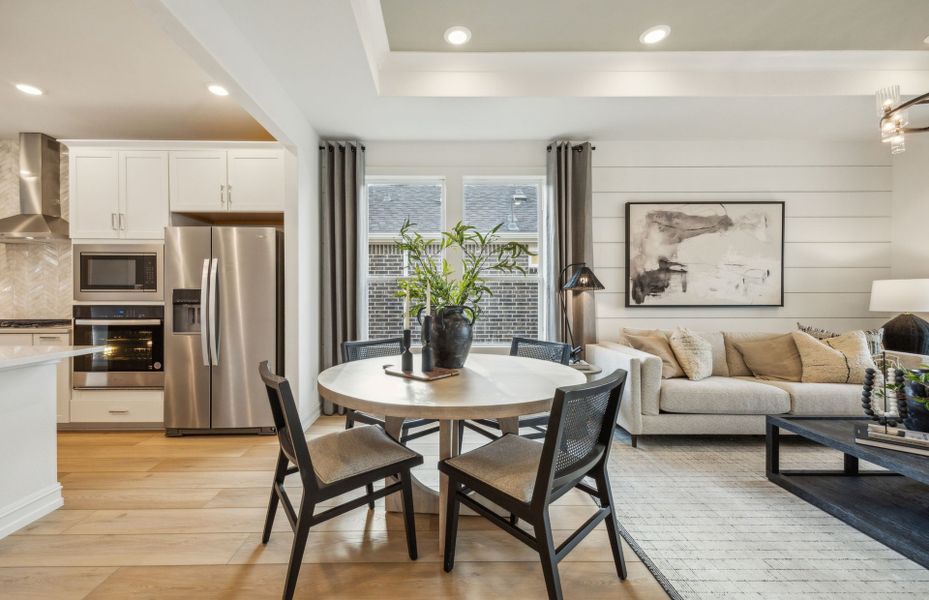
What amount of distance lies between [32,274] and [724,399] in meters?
5.90

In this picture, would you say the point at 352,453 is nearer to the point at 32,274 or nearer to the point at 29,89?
the point at 29,89

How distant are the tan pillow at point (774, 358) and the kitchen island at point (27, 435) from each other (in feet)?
14.6

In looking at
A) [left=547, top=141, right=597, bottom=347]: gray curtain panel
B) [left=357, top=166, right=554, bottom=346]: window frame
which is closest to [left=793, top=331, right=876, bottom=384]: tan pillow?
[left=547, top=141, right=597, bottom=347]: gray curtain panel

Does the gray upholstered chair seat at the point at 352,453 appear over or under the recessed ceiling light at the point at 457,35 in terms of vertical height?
under

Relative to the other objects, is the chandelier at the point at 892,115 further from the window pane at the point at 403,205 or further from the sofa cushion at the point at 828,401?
the window pane at the point at 403,205

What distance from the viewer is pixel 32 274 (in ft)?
11.7

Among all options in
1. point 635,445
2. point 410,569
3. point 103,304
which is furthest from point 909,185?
point 103,304

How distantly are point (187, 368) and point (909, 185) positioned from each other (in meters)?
6.37

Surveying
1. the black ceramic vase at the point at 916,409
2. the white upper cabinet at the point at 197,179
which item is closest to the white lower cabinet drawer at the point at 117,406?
the white upper cabinet at the point at 197,179

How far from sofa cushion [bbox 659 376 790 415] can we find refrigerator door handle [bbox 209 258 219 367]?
11.0ft

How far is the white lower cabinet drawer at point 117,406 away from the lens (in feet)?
10.2

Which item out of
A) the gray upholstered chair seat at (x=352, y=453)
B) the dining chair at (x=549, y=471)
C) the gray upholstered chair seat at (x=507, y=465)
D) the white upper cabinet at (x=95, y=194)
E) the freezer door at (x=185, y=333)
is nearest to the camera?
the dining chair at (x=549, y=471)

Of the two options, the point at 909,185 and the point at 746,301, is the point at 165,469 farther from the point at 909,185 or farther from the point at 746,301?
the point at 909,185

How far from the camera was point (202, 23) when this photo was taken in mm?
1799
